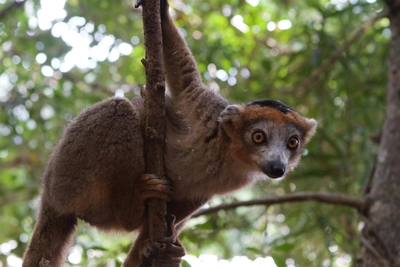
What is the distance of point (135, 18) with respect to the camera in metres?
11.7

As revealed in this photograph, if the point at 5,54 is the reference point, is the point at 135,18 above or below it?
above

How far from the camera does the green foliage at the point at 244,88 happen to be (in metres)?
8.53

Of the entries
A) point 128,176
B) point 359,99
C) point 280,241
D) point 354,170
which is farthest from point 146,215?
point 359,99

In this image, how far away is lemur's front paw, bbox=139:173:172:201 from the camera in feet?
17.1

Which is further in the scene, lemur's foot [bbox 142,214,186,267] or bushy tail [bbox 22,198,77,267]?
bushy tail [bbox 22,198,77,267]

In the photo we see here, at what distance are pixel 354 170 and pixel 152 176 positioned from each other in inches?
195

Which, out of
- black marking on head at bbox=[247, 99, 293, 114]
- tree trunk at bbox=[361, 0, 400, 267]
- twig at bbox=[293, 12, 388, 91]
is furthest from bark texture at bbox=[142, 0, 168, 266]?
twig at bbox=[293, 12, 388, 91]

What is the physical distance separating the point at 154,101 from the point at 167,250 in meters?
1.65

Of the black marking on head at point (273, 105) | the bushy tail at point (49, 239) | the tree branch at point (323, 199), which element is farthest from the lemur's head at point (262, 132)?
the bushy tail at point (49, 239)

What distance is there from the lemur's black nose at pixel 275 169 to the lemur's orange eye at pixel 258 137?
0.38 metres

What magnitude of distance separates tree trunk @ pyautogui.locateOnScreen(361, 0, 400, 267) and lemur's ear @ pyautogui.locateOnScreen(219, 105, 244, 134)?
208 centimetres

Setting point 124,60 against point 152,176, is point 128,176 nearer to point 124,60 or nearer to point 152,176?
point 152,176

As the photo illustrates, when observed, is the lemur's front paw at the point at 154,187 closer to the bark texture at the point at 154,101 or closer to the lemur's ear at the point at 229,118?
the bark texture at the point at 154,101

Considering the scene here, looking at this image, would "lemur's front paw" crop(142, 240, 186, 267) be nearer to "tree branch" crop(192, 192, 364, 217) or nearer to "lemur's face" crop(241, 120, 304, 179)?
"tree branch" crop(192, 192, 364, 217)
